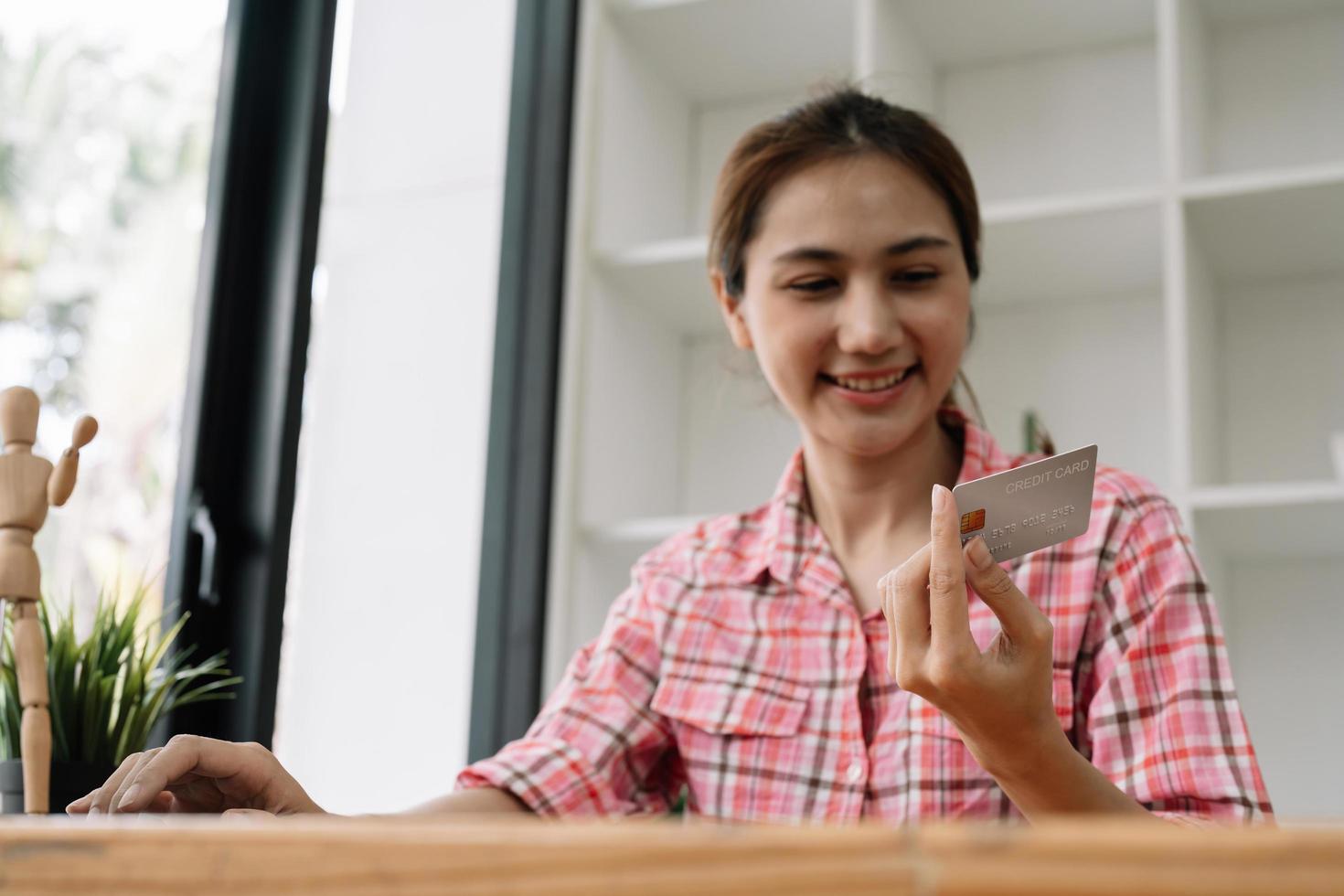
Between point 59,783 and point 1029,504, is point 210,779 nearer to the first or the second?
point 59,783

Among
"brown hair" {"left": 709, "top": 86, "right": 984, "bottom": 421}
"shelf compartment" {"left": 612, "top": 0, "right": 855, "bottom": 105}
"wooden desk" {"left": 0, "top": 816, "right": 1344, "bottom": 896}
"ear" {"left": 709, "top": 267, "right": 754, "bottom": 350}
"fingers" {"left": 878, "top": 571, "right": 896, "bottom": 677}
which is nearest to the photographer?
"wooden desk" {"left": 0, "top": 816, "right": 1344, "bottom": 896}

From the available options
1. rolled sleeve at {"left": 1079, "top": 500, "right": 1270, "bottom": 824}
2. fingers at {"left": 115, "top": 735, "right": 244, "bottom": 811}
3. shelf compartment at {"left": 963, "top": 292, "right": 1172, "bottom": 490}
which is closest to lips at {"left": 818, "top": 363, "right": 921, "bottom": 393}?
rolled sleeve at {"left": 1079, "top": 500, "right": 1270, "bottom": 824}

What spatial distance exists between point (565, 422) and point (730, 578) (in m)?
0.76

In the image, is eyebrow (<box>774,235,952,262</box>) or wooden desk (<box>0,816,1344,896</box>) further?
eyebrow (<box>774,235,952,262</box>)

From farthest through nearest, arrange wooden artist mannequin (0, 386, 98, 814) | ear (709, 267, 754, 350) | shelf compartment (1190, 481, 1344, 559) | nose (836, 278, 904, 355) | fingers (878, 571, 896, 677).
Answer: shelf compartment (1190, 481, 1344, 559) < ear (709, 267, 754, 350) < nose (836, 278, 904, 355) < wooden artist mannequin (0, 386, 98, 814) < fingers (878, 571, 896, 677)

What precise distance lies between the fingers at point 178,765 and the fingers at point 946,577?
52 centimetres

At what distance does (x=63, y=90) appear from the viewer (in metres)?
1.91

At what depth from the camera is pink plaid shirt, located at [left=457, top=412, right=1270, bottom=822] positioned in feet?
3.95

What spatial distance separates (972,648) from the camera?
968 millimetres

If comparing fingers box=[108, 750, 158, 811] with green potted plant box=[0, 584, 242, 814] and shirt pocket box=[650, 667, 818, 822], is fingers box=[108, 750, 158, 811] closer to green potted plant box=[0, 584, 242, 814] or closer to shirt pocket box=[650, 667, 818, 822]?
green potted plant box=[0, 584, 242, 814]

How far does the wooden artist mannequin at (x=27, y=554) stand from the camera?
116 centimetres

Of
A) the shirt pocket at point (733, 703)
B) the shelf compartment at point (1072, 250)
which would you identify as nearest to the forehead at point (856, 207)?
the shirt pocket at point (733, 703)

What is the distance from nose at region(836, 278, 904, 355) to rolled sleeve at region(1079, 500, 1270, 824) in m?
0.31

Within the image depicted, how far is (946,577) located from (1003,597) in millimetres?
44
